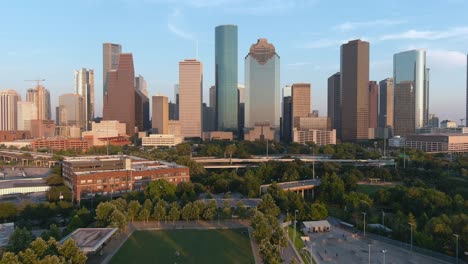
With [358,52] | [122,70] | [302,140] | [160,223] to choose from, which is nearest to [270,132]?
[302,140]

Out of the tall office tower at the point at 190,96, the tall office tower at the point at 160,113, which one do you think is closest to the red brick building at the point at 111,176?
the tall office tower at the point at 190,96

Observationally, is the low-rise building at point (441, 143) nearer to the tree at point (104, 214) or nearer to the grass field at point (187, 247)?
the grass field at point (187, 247)

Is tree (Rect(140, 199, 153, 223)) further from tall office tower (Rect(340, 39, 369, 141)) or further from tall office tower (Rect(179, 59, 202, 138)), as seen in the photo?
tall office tower (Rect(340, 39, 369, 141))

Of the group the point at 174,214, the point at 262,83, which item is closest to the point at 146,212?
the point at 174,214

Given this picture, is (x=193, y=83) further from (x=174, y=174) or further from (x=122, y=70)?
(x=174, y=174)

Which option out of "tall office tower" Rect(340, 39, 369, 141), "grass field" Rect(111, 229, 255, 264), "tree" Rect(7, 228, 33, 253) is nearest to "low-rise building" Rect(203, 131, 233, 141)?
"tall office tower" Rect(340, 39, 369, 141)

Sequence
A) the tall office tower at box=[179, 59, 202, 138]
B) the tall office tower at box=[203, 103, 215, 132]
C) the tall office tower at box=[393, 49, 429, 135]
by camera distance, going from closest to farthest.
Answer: the tall office tower at box=[179, 59, 202, 138] < the tall office tower at box=[393, 49, 429, 135] < the tall office tower at box=[203, 103, 215, 132]

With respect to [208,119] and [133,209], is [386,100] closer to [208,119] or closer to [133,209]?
[208,119]

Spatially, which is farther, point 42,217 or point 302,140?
point 302,140
